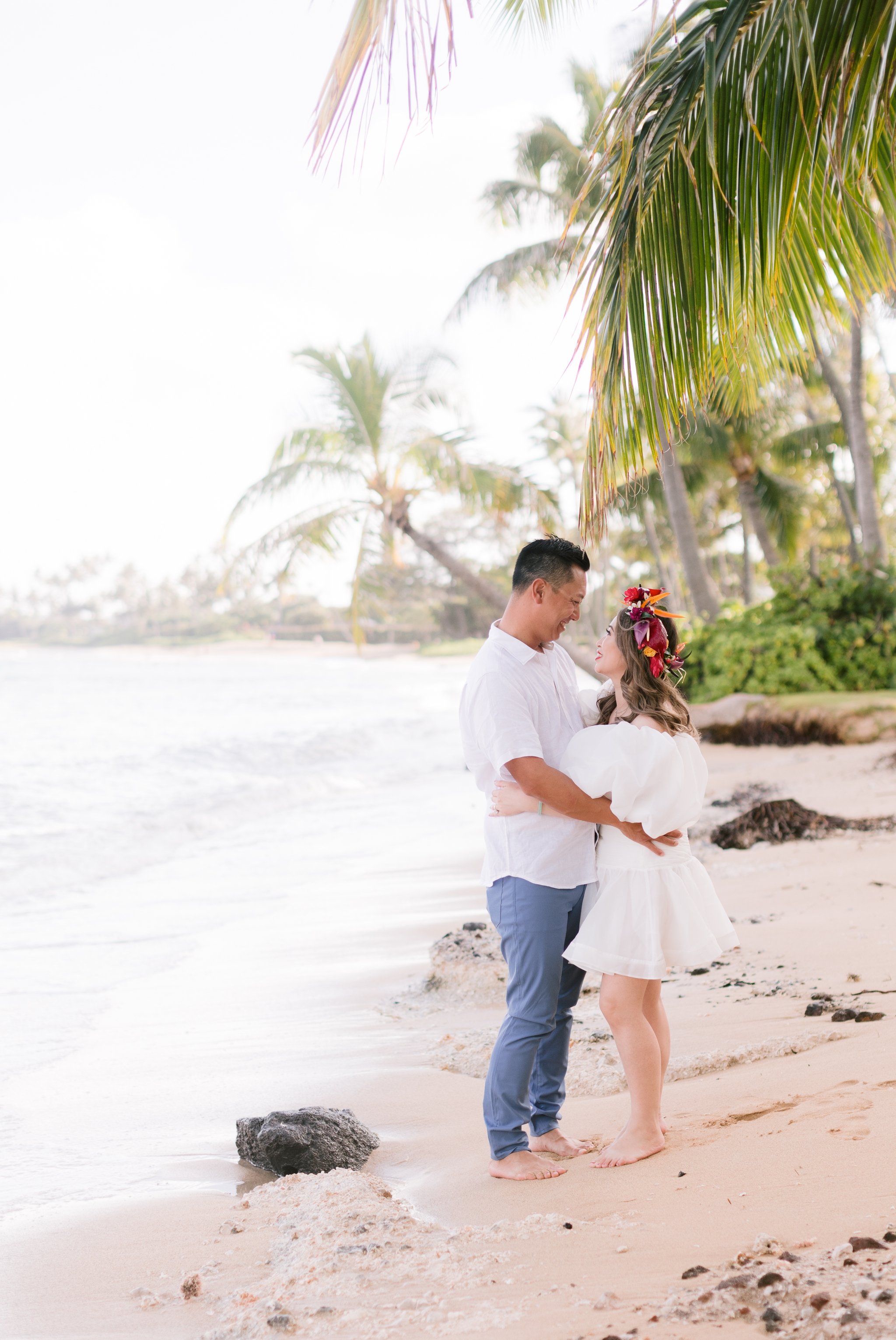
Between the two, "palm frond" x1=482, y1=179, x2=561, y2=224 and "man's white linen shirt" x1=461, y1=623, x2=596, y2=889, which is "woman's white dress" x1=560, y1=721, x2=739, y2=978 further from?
"palm frond" x1=482, y1=179, x2=561, y2=224

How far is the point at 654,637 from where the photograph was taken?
317 centimetres

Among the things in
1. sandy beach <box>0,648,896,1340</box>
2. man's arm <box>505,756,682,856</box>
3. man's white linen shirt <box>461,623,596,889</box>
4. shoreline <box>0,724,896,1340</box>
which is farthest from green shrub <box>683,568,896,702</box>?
man's arm <box>505,756,682,856</box>

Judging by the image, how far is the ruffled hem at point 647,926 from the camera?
302 cm

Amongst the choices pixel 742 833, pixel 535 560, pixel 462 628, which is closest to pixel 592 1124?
pixel 535 560

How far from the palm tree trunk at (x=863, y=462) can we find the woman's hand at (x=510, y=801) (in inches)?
608

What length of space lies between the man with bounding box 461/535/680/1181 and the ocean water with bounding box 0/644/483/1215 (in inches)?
40.4

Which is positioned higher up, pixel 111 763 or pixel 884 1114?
pixel 884 1114

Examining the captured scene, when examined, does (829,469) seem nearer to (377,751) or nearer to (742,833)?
(377,751)

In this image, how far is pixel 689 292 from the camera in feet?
12.6

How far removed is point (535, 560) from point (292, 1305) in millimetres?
1990

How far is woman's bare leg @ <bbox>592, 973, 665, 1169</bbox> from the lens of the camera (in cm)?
303

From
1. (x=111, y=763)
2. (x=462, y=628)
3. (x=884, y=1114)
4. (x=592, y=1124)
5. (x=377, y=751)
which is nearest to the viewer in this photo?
(x=884, y=1114)

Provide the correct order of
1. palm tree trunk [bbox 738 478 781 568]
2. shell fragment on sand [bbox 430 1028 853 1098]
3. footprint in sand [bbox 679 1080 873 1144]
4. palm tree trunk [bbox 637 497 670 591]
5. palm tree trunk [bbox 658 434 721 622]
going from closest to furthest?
footprint in sand [bbox 679 1080 873 1144] → shell fragment on sand [bbox 430 1028 853 1098] → palm tree trunk [bbox 658 434 721 622] → palm tree trunk [bbox 738 478 781 568] → palm tree trunk [bbox 637 497 670 591]

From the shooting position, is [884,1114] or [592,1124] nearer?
[884,1114]
